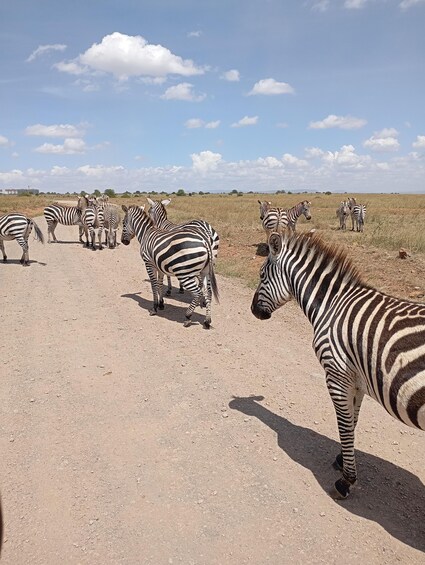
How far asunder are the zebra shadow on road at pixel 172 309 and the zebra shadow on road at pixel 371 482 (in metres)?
3.68

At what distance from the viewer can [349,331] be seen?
342 cm

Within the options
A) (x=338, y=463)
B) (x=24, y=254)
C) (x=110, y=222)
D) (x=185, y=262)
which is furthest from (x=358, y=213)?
(x=338, y=463)

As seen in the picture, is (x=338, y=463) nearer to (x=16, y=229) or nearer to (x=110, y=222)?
(x=16, y=229)

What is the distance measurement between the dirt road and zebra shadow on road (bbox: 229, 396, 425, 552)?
0.01 meters

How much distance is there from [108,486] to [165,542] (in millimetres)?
828

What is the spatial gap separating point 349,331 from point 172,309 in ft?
18.9

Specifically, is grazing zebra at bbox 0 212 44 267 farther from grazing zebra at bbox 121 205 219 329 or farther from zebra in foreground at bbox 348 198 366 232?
zebra in foreground at bbox 348 198 366 232

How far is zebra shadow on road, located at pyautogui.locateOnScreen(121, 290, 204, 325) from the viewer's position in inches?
320

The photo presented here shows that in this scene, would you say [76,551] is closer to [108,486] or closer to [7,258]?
[108,486]

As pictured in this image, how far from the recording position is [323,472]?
12.6ft

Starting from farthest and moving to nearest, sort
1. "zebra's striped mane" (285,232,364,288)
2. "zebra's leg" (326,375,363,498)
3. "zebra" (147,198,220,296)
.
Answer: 1. "zebra" (147,198,220,296)
2. "zebra's striped mane" (285,232,364,288)
3. "zebra's leg" (326,375,363,498)

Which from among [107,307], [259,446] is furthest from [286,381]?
[107,307]

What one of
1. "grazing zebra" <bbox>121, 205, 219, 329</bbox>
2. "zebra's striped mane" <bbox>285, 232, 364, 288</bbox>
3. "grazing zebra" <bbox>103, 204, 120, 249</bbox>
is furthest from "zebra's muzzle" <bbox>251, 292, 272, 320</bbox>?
"grazing zebra" <bbox>103, 204, 120, 249</bbox>

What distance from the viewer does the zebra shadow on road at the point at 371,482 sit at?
3230 millimetres
